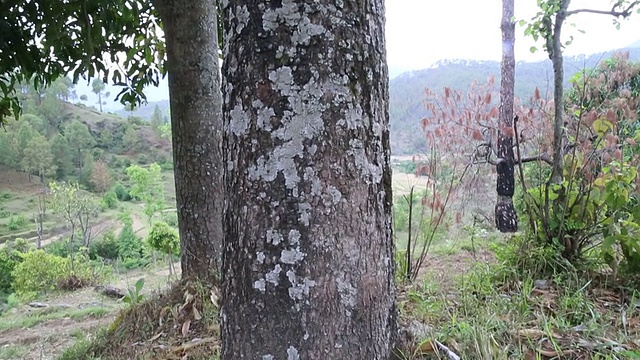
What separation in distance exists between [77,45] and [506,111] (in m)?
5.25

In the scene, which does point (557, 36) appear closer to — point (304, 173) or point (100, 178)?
point (304, 173)

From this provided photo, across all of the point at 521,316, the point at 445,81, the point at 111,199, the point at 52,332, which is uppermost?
the point at 445,81

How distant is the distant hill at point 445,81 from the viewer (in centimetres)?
311

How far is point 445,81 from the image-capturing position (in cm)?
802

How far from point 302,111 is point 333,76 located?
111mm

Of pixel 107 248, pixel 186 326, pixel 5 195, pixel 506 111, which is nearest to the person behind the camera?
pixel 186 326

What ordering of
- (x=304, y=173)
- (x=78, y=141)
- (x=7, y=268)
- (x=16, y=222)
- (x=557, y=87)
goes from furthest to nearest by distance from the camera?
(x=78, y=141), (x=16, y=222), (x=7, y=268), (x=557, y=87), (x=304, y=173)

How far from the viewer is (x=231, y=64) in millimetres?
1084

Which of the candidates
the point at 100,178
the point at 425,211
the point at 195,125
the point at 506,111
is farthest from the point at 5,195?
the point at 425,211

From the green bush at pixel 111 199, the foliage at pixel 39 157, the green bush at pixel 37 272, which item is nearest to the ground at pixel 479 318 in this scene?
the green bush at pixel 37 272

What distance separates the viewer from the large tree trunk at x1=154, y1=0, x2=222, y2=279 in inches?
102

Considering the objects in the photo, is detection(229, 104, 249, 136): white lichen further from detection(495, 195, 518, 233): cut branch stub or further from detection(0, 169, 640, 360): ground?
detection(495, 195, 518, 233): cut branch stub

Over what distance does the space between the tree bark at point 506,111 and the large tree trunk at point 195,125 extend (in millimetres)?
4368

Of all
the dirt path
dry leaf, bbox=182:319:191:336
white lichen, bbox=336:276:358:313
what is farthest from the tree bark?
white lichen, bbox=336:276:358:313
